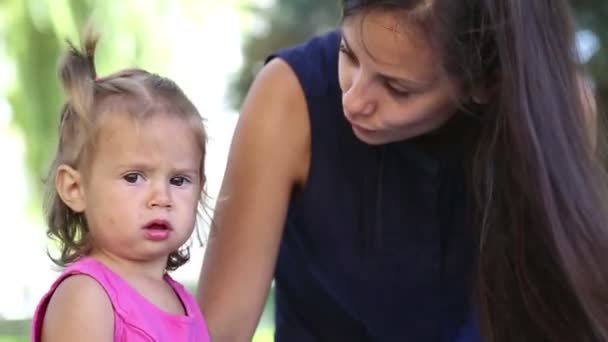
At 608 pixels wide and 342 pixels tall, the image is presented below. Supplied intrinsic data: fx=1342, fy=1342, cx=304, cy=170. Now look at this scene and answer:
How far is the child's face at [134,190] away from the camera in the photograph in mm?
1596

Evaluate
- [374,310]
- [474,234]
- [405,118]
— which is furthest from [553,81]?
[374,310]

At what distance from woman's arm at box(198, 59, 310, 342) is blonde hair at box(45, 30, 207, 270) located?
0.39m

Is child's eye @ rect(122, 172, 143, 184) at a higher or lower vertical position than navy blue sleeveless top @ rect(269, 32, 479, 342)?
higher

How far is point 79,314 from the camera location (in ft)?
5.00

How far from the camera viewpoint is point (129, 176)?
63.1 inches

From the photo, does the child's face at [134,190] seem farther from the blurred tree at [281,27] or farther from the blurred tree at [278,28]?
the blurred tree at [278,28]

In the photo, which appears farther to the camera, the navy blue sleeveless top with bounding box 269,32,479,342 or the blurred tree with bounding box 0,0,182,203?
the blurred tree with bounding box 0,0,182,203

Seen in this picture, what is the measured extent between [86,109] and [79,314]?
0.25 metres

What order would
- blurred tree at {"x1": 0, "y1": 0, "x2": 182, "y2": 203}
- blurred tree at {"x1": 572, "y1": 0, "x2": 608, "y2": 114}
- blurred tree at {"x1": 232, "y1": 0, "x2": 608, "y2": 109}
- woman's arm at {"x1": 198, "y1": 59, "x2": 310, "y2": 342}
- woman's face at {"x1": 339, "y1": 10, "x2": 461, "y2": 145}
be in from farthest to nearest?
blurred tree at {"x1": 232, "y1": 0, "x2": 608, "y2": 109} → blurred tree at {"x1": 572, "y1": 0, "x2": 608, "y2": 114} → blurred tree at {"x1": 0, "y1": 0, "x2": 182, "y2": 203} → woman's arm at {"x1": 198, "y1": 59, "x2": 310, "y2": 342} → woman's face at {"x1": 339, "y1": 10, "x2": 461, "y2": 145}

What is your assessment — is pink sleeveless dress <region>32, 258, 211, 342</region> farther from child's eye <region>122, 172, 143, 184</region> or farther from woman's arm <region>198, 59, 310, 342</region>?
woman's arm <region>198, 59, 310, 342</region>

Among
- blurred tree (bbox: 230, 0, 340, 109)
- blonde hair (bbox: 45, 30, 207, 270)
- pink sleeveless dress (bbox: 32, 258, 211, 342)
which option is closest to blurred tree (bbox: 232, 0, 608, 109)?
blurred tree (bbox: 230, 0, 340, 109)

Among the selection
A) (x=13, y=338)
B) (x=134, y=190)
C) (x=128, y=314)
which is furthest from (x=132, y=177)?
(x=13, y=338)

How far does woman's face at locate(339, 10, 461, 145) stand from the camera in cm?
A: 183

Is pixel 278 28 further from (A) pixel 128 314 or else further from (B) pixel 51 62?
(A) pixel 128 314
